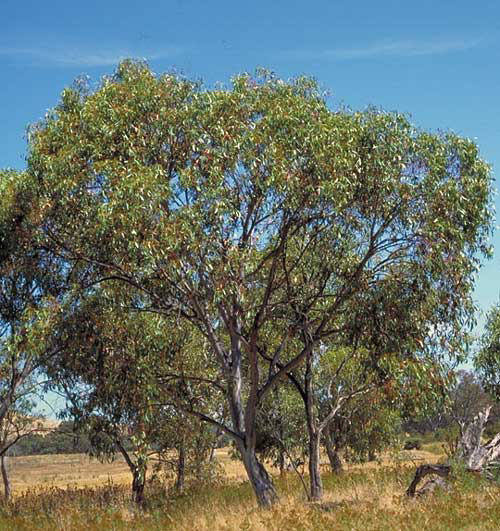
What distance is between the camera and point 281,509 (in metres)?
15.0

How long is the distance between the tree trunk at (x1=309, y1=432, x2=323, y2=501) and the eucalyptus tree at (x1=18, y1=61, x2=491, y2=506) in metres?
2.53

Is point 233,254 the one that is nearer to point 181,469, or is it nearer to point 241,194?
point 241,194

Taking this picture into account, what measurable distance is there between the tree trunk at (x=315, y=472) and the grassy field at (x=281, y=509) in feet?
1.24

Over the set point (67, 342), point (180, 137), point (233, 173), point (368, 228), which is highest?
point (180, 137)

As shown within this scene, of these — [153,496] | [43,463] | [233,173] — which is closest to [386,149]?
[233,173]

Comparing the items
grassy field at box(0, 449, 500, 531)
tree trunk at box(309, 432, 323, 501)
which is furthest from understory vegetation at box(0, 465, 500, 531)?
tree trunk at box(309, 432, 323, 501)

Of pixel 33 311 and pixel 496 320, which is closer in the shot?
pixel 33 311

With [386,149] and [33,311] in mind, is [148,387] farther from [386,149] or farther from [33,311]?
[386,149]

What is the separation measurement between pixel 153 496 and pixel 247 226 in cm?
1180

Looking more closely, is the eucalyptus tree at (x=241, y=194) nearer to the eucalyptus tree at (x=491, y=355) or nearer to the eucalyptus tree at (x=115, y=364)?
the eucalyptus tree at (x=115, y=364)

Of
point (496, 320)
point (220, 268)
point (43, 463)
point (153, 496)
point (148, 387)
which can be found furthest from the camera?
point (43, 463)

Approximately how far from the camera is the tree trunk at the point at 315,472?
18906 mm

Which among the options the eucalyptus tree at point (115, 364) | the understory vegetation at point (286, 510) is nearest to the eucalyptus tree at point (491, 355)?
the understory vegetation at point (286, 510)

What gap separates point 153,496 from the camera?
23.7 m
